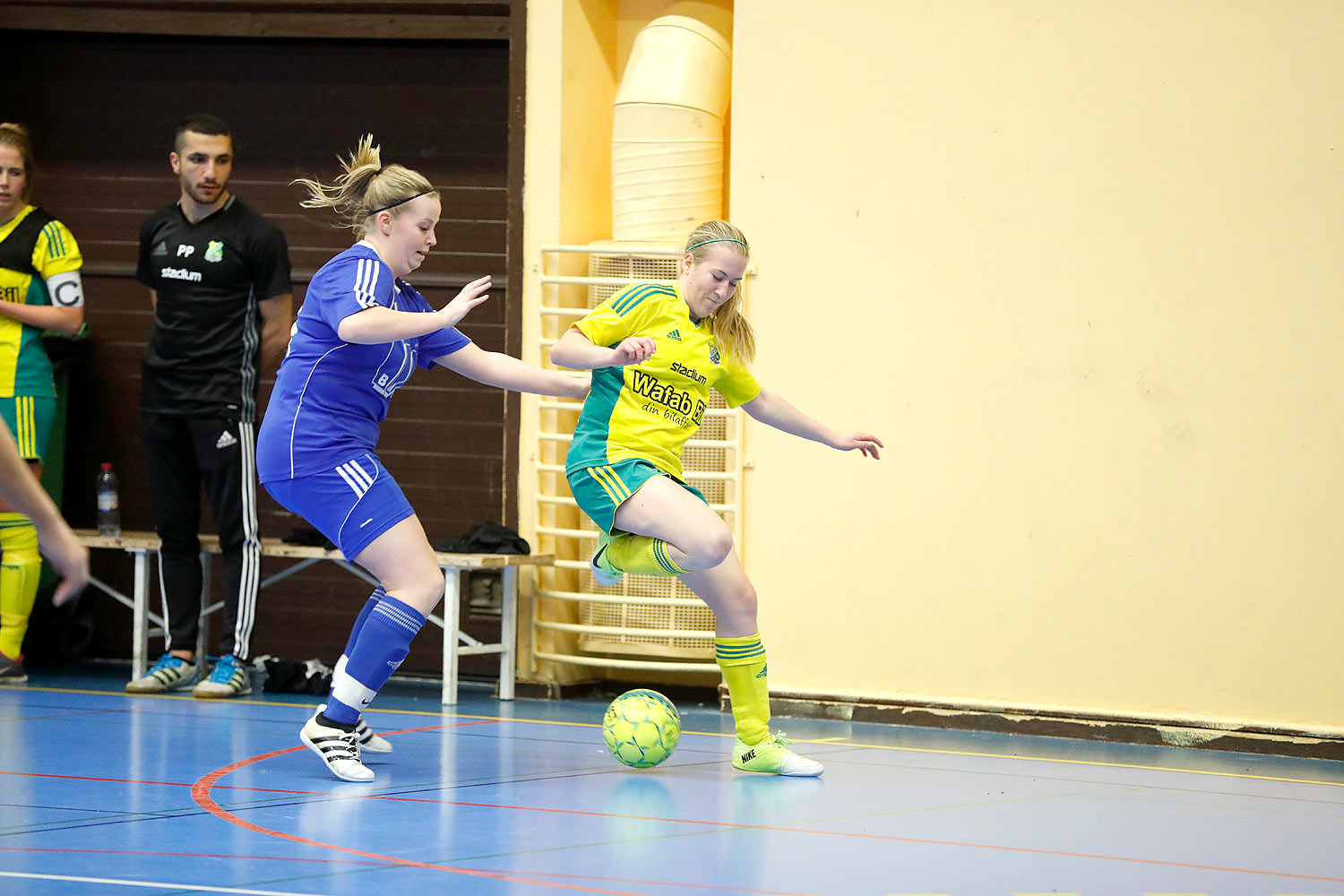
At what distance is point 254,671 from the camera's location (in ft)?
25.4

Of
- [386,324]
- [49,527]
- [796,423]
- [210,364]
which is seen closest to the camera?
[49,527]

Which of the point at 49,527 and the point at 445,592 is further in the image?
the point at 445,592

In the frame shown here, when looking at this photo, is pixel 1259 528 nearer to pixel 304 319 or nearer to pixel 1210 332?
pixel 1210 332

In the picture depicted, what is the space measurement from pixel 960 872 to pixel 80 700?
171 inches

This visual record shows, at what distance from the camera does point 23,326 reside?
23.8ft

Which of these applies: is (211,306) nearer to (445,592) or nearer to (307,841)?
(445,592)

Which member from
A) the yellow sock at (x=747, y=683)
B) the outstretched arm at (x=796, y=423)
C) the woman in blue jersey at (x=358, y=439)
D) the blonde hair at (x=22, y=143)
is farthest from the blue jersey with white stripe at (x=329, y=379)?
the blonde hair at (x=22, y=143)

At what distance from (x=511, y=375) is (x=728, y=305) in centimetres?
79

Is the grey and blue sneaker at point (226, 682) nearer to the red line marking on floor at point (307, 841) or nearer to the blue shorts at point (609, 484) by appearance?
the red line marking on floor at point (307, 841)

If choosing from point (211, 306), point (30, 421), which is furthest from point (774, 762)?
point (30, 421)

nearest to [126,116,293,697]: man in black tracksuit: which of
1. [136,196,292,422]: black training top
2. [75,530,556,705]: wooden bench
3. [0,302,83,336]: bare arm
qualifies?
[136,196,292,422]: black training top

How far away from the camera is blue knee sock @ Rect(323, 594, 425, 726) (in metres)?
4.80

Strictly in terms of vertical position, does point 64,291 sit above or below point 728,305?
above

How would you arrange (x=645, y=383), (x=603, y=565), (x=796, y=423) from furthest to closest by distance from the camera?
(x=796, y=423) < (x=603, y=565) < (x=645, y=383)
